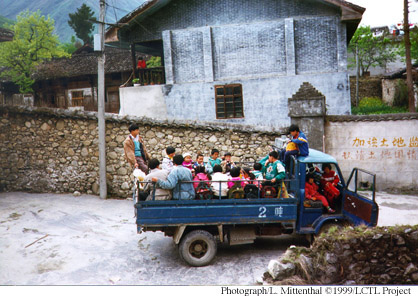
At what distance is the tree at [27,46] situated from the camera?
17.3 meters

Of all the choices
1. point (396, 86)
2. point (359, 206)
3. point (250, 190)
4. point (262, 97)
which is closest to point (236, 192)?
point (250, 190)

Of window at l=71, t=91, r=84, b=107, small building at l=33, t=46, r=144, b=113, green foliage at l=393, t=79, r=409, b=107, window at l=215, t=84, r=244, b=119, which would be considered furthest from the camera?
window at l=71, t=91, r=84, b=107

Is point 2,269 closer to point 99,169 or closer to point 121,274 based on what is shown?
point 121,274

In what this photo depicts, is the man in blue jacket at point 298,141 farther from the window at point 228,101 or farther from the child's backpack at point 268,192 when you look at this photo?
the window at point 228,101

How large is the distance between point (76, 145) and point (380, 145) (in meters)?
8.86

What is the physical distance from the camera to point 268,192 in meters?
5.73

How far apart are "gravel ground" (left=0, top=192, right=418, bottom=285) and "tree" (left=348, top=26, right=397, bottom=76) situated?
20.5 meters

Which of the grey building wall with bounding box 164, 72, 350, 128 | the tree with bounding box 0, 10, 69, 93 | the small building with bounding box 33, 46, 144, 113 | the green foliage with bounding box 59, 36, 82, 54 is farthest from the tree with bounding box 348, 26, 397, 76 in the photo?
the green foliage with bounding box 59, 36, 82, 54

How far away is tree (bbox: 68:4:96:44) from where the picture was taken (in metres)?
16.5

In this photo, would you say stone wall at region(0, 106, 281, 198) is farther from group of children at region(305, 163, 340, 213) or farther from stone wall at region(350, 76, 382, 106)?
stone wall at region(350, 76, 382, 106)

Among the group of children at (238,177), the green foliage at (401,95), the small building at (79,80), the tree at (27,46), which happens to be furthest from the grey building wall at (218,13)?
the group of children at (238,177)

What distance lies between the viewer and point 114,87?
2206 cm

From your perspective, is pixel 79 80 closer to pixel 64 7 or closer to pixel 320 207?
pixel 64 7

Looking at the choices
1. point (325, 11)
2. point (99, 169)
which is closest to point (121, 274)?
point (99, 169)
